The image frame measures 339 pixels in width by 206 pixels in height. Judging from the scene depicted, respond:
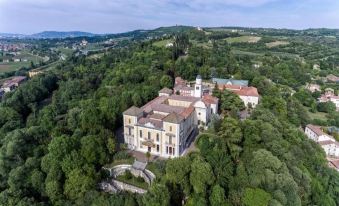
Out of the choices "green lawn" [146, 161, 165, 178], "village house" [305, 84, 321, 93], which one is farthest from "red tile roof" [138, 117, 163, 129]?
"village house" [305, 84, 321, 93]

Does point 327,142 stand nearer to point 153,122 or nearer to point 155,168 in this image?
point 153,122

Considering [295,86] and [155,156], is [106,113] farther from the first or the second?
[295,86]

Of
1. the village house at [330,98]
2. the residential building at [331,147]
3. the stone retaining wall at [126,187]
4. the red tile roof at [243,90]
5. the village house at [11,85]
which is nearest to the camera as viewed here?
the stone retaining wall at [126,187]

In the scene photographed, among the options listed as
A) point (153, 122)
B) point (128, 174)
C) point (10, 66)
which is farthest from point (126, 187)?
point (10, 66)

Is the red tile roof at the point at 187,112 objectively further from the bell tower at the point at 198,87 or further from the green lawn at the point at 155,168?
the green lawn at the point at 155,168

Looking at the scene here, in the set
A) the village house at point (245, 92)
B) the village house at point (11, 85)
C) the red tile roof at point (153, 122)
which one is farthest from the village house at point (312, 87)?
the village house at point (11, 85)

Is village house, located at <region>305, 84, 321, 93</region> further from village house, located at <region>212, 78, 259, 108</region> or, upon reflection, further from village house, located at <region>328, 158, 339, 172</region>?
village house, located at <region>212, 78, 259, 108</region>

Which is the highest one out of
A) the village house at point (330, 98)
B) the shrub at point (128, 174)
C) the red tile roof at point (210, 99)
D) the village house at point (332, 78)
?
the red tile roof at point (210, 99)

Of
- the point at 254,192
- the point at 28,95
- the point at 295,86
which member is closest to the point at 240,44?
the point at 295,86

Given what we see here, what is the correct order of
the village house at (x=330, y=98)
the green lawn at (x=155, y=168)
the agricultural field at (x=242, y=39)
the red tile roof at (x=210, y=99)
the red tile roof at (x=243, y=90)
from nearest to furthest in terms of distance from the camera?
the green lawn at (x=155, y=168) < the red tile roof at (x=210, y=99) < the red tile roof at (x=243, y=90) < the village house at (x=330, y=98) < the agricultural field at (x=242, y=39)
